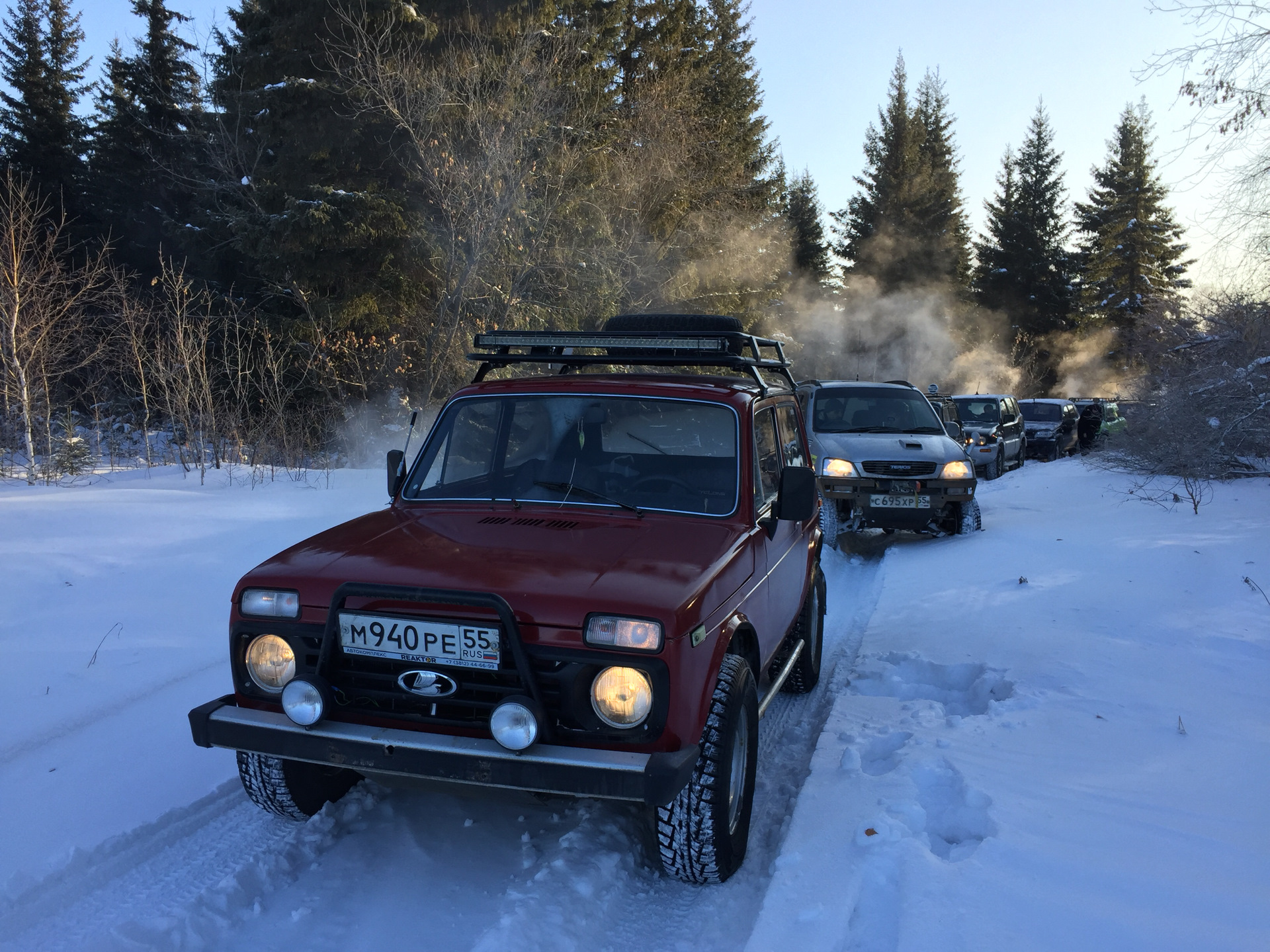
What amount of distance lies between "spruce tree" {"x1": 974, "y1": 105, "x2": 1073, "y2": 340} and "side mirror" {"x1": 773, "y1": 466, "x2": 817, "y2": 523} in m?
48.8

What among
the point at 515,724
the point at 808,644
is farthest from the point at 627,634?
the point at 808,644

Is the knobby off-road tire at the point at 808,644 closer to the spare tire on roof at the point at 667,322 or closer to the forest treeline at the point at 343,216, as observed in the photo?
the spare tire on roof at the point at 667,322

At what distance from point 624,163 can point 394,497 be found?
687 inches

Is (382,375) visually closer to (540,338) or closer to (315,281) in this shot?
(315,281)

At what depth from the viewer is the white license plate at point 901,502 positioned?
8.99m

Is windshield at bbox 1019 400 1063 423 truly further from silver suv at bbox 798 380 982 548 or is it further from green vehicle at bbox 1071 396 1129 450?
silver suv at bbox 798 380 982 548

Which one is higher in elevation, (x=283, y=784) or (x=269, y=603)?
(x=269, y=603)

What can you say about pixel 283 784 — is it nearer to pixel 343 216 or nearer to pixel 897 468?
pixel 897 468

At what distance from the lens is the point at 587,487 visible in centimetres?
369

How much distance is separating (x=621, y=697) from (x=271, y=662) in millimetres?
1350

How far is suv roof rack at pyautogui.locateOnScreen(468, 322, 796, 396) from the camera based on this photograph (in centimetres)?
409

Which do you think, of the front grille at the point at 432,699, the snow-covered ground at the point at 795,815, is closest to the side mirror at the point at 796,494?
the snow-covered ground at the point at 795,815

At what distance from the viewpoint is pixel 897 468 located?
9.09m

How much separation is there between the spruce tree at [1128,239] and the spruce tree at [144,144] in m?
42.3
